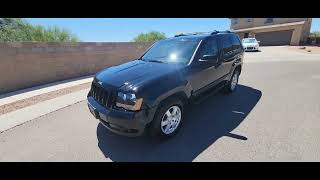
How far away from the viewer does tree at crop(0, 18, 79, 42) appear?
940cm

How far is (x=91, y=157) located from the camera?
3143 mm

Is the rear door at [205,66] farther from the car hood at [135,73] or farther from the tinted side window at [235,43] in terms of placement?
the tinted side window at [235,43]

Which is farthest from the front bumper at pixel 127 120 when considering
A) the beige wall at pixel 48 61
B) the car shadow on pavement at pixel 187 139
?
the beige wall at pixel 48 61

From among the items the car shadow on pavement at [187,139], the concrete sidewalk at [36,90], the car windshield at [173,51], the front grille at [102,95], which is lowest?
the concrete sidewalk at [36,90]

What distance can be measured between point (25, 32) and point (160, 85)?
10.5 m

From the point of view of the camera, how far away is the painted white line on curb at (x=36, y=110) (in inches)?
177

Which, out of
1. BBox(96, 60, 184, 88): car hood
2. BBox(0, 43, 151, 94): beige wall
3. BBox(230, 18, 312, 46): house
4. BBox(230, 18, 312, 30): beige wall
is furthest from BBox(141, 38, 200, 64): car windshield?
BBox(230, 18, 312, 30): beige wall

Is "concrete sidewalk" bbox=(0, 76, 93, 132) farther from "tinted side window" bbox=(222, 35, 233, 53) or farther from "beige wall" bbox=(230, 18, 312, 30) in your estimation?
"beige wall" bbox=(230, 18, 312, 30)

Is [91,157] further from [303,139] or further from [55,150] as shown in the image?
[303,139]

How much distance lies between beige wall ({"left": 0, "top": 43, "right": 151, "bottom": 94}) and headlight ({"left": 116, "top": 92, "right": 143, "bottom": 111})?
596 cm
